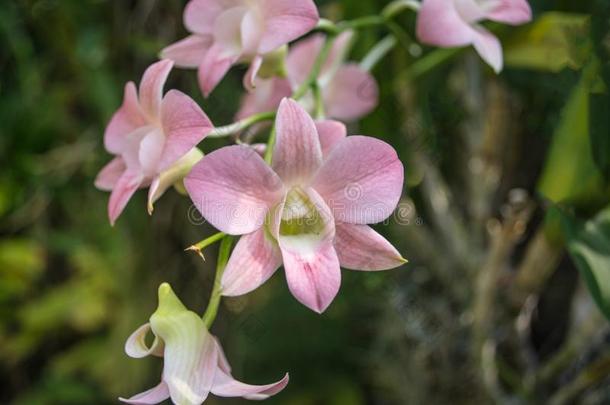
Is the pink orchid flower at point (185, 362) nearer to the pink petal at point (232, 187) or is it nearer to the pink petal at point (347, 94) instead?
the pink petal at point (232, 187)

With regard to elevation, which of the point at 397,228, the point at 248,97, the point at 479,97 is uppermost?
the point at 248,97

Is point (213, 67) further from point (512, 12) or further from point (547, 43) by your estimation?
point (547, 43)

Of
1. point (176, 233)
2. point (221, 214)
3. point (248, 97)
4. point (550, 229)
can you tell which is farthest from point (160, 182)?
point (176, 233)

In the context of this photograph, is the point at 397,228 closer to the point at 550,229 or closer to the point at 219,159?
the point at 550,229

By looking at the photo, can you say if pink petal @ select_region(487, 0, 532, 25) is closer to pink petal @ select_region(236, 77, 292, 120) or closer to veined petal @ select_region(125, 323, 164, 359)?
pink petal @ select_region(236, 77, 292, 120)

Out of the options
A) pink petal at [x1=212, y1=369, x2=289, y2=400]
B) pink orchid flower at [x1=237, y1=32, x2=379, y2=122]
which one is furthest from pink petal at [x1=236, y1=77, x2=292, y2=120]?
pink petal at [x1=212, y1=369, x2=289, y2=400]

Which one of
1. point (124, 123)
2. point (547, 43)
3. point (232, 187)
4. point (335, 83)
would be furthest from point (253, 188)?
point (547, 43)
